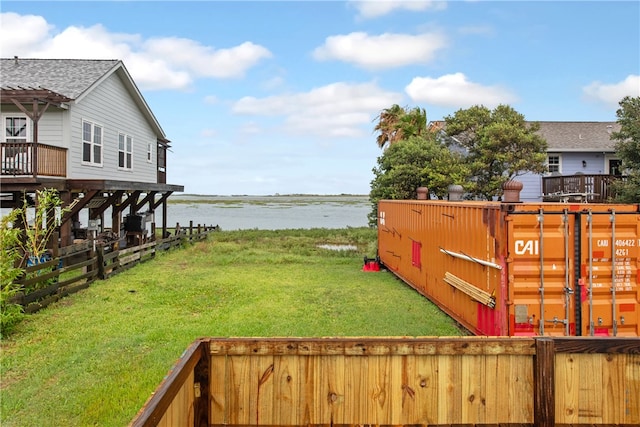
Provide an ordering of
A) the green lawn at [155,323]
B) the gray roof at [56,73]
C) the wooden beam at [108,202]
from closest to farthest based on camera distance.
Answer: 1. the green lawn at [155,323]
2. the gray roof at [56,73]
3. the wooden beam at [108,202]

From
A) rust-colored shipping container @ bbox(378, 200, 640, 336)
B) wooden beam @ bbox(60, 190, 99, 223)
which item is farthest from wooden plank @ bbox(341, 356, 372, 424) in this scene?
wooden beam @ bbox(60, 190, 99, 223)

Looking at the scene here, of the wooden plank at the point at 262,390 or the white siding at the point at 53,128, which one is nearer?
the wooden plank at the point at 262,390

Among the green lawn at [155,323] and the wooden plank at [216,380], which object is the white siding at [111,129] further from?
the wooden plank at [216,380]

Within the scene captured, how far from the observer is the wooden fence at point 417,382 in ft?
13.1

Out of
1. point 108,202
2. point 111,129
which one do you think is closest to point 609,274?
point 108,202

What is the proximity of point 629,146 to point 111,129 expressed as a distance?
883 inches

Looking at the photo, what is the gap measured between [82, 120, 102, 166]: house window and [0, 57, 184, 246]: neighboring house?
0.13 feet

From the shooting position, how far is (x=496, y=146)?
23.3 meters

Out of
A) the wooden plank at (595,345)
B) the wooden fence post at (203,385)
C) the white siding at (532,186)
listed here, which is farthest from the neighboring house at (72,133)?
the white siding at (532,186)

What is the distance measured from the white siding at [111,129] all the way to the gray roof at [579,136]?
71.9 feet

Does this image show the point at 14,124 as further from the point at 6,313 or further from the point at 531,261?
the point at 531,261

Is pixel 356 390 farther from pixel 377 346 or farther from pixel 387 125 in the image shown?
pixel 387 125

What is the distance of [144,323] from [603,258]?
8.91 m

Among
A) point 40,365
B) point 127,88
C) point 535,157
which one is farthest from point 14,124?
point 535,157
